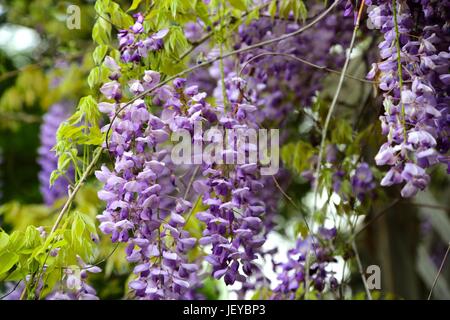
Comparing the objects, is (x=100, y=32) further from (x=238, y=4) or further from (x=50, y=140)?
(x=50, y=140)

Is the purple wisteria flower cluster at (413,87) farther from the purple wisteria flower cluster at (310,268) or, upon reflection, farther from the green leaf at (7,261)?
the green leaf at (7,261)

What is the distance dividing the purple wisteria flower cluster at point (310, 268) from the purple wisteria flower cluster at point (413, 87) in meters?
0.54

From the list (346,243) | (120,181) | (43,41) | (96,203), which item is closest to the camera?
(120,181)

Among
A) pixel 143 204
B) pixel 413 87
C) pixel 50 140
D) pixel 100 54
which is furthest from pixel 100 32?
pixel 50 140

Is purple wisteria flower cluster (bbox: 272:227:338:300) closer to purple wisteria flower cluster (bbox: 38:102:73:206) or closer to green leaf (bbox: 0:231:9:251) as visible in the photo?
green leaf (bbox: 0:231:9:251)

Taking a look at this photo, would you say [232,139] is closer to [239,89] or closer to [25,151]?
[239,89]

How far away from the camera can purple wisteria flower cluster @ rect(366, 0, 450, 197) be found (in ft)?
4.66

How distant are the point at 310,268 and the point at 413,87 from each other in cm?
75

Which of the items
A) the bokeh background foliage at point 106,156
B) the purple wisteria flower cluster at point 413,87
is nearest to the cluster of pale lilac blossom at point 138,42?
the bokeh background foliage at point 106,156

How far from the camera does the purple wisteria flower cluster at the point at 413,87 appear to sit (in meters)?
1.42

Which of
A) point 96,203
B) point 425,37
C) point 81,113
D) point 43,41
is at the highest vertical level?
point 43,41

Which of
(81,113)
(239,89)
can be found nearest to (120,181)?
(81,113)

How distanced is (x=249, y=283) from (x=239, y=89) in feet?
2.30

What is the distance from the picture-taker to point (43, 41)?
3.58m
